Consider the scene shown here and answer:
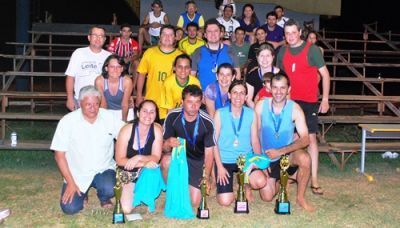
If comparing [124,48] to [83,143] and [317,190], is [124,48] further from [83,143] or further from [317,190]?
[317,190]

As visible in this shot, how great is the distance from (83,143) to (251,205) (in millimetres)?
1833

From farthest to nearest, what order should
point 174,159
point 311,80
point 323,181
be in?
point 323,181 → point 311,80 → point 174,159

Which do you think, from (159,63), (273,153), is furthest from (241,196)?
(159,63)

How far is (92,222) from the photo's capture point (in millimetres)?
4992

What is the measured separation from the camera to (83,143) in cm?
521

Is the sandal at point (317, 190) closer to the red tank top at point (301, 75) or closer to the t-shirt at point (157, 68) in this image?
the red tank top at point (301, 75)

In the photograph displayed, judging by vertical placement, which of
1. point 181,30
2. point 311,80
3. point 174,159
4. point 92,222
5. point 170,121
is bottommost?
point 92,222

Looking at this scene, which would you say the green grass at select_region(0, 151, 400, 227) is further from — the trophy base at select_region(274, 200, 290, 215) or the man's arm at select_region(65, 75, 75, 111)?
the man's arm at select_region(65, 75, 75, 111)

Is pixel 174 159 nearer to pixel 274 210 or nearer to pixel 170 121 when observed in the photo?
pixel 170 121

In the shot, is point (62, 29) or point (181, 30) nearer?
point (181, 30)

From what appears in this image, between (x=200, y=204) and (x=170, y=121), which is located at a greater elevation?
(x=170, y=121)

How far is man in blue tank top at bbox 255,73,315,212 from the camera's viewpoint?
5.44m

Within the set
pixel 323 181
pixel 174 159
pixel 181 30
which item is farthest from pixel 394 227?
pixel 181 30

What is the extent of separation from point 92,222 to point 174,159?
99 centimetres
